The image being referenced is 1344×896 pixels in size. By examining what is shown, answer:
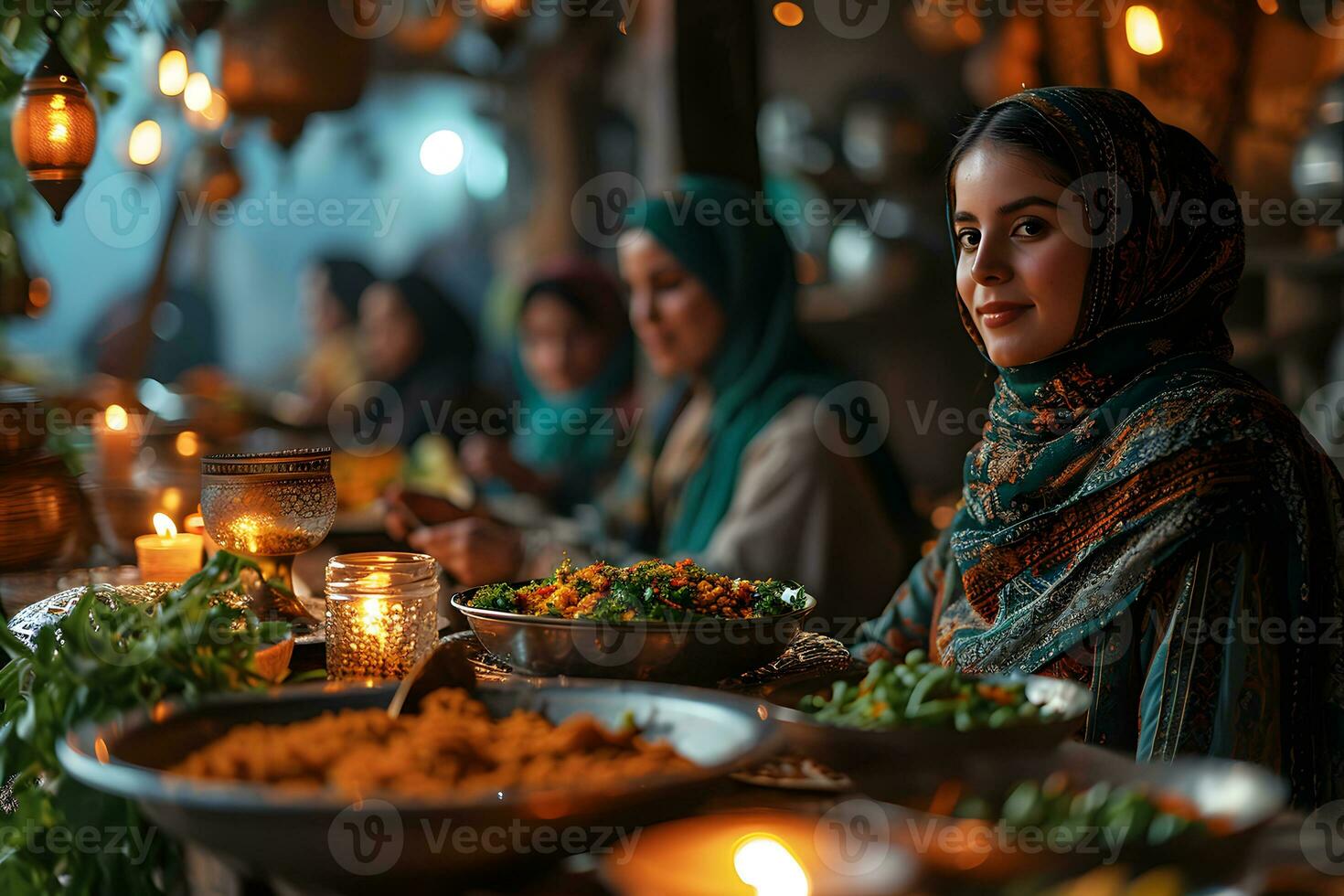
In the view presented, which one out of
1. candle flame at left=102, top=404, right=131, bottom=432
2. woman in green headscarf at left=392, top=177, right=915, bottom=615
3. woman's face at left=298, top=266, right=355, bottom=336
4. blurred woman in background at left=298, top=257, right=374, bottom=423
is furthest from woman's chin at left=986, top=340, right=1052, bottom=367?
woman's face at left=298, top=266, right=355, bottom=336

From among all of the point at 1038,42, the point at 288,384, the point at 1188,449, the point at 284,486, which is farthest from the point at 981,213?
the point at 288,384

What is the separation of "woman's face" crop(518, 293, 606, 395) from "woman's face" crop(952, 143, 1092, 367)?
13.3ft

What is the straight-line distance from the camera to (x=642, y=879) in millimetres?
714

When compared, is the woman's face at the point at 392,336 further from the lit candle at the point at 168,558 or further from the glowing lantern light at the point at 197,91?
the lit candle at the point at 168,558

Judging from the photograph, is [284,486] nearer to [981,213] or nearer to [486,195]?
[981,213]

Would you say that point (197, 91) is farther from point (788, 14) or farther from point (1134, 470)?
point (1134, 470)

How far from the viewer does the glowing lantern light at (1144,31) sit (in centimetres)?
381

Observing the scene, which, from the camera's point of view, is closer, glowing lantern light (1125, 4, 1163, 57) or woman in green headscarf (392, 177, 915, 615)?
woman in green headscarf (392, 177, 915, 615)

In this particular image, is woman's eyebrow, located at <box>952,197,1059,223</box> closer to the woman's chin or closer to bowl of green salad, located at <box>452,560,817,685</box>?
the woman's chin

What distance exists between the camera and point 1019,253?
168 centimetres

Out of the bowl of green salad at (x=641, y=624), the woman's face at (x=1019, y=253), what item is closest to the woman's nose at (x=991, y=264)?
the woman's face at (x=1019, y=253)

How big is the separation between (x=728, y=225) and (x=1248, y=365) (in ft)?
5.98

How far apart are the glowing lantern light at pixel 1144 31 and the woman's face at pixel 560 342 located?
2739 mm

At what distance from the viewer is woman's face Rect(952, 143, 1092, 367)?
1.66m
